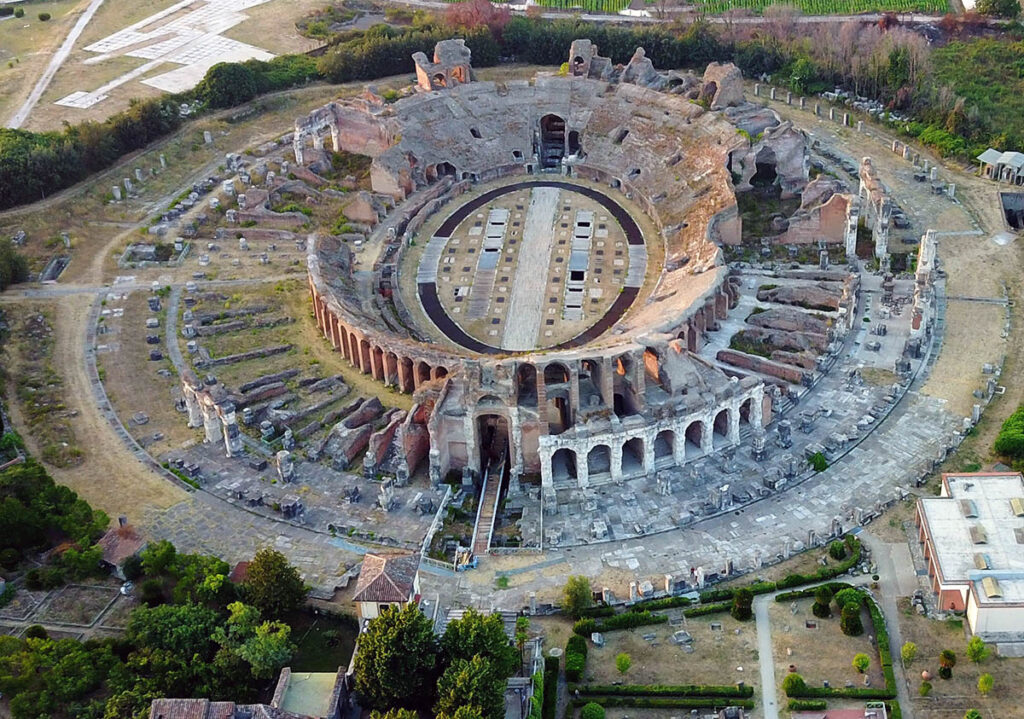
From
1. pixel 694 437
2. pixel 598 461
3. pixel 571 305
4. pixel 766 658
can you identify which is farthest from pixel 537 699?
pixel 571 305

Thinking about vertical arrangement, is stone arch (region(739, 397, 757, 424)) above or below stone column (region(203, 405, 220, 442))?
above

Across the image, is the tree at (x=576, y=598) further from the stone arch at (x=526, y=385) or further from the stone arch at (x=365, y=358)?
the stone arch at (x=365, y=358)

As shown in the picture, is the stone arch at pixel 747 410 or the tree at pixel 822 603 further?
the stone arch at pixel 747 410

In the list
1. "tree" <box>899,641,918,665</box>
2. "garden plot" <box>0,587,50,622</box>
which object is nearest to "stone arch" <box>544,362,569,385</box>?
"tree" <box>899,641,918,665</box>

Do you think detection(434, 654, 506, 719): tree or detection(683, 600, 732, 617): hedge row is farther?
detection(683, 600, 732, 617): hedge row

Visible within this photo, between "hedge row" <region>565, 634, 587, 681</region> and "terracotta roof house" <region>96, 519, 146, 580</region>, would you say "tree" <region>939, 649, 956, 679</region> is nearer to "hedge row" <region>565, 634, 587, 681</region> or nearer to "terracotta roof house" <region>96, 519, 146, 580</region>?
"hedge row" <region>565, 634, 587, 681</region>

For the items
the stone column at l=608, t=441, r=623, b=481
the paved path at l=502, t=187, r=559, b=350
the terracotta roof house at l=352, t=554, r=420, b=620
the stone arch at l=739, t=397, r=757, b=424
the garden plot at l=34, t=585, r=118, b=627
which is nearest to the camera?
the terracotta roof house at l=352, t=554, r=420, b=620

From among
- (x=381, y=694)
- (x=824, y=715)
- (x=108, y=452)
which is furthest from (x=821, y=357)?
(x=108, y=452)

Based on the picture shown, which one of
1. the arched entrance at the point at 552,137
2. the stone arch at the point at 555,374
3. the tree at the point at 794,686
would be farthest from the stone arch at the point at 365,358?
the arched entrance at the point at 552,137

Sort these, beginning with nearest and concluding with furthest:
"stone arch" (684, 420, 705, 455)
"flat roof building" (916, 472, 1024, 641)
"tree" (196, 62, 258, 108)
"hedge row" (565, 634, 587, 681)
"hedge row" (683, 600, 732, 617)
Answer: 1. "hedge row" (565, 634, 587, 681)
2. "flat roof building" (916, 472, 1024, 641)
3. "hedge row" (683, 600, 732, 617)
4. "stone arch" (684, 420, 705, 455)
5. "tree" (196, 62, 258, 108)
